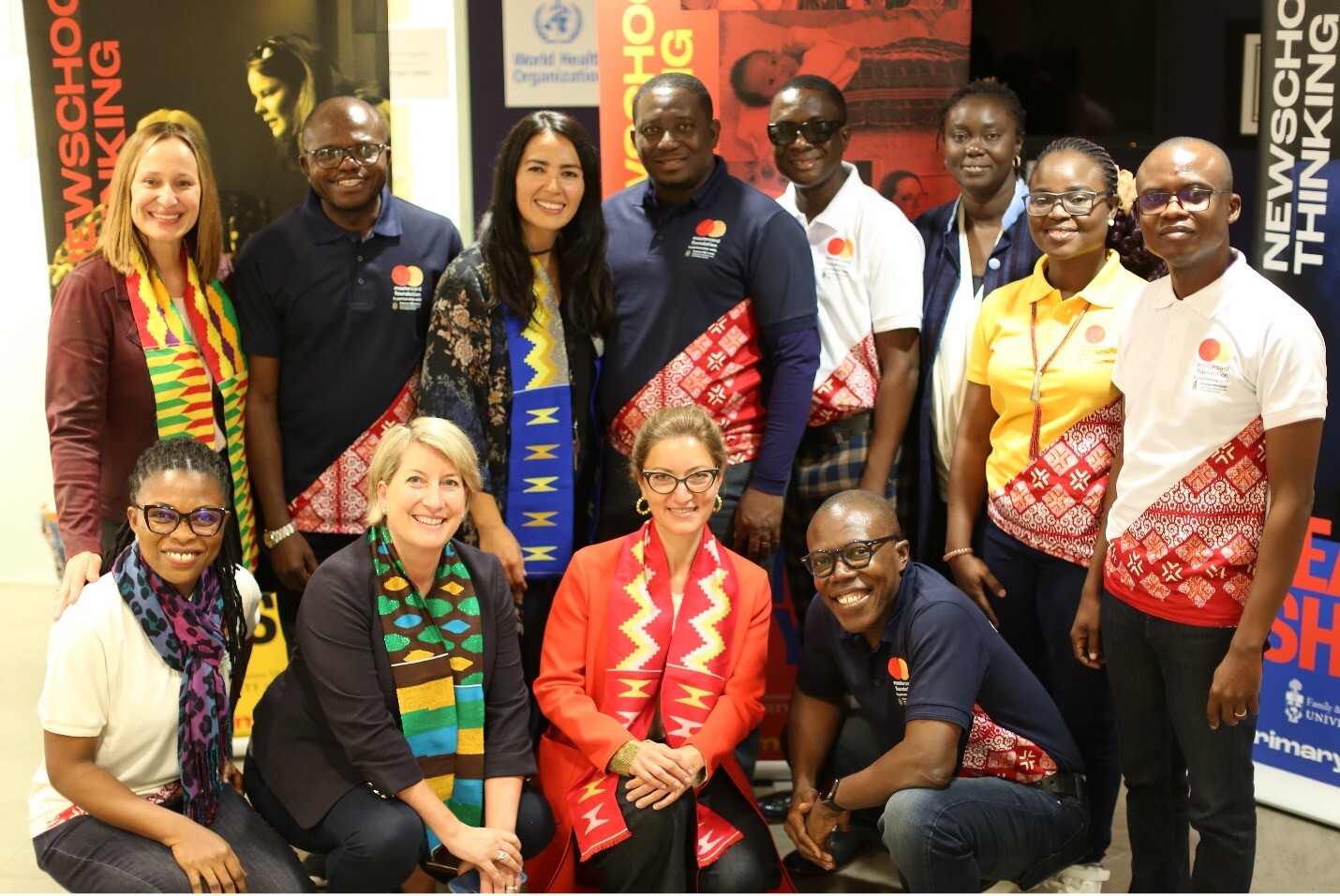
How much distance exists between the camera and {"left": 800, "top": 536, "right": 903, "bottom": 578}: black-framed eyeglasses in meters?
2.90

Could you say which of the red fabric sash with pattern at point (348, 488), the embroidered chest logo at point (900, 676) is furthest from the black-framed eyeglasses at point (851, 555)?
the red fabric sash with pattern at point (348, 488)

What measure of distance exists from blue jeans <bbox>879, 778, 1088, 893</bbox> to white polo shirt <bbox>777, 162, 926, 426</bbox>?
1067 millimetres

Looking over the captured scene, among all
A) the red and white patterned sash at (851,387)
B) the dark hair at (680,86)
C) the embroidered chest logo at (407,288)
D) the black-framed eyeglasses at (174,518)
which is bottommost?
the black-framed eyeglasses at (174,518)

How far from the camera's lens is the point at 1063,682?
3236 mm

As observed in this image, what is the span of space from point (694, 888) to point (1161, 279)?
5.45ft

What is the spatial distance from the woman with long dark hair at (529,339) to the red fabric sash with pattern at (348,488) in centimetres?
17

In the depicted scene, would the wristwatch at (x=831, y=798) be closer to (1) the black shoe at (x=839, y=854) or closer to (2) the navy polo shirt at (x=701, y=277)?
(1) the black shoe at (x=839, y=854)

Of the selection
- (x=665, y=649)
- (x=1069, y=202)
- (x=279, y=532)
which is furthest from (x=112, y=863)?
(x=1069, y=202)

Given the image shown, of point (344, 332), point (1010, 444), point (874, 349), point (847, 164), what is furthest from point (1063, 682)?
point (344, 332)

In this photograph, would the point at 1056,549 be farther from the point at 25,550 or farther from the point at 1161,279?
the point at 25,550

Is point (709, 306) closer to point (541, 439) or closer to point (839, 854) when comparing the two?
point (541, 439)

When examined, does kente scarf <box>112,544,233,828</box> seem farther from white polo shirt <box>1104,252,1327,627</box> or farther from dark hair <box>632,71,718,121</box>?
white polo shirt <box>1104,252,1327,627</box>

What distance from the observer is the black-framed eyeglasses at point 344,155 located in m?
3.30

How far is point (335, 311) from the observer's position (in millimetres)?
3340
